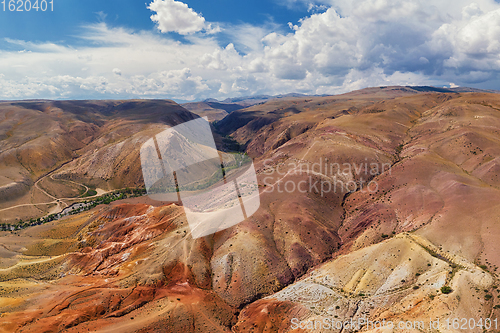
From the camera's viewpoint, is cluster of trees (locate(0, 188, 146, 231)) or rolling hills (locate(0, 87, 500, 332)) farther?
cluster of trees (locate(0, 188, 146, 231))

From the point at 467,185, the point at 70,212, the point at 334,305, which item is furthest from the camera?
the point at 70,212

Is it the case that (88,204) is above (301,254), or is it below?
above

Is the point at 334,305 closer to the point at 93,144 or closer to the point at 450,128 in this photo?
the point at 450,128

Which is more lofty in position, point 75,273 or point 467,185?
point 467,185

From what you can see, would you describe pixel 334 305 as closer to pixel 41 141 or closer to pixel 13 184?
pixel 13 184

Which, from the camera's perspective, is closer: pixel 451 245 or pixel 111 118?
pixel 451 245

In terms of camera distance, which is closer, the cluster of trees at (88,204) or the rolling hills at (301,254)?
the rolling hills at (301,254)

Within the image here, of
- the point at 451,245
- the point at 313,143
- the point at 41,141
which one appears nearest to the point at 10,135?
the point at 41,141

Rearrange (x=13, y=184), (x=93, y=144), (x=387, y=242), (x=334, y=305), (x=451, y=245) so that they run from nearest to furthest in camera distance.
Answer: (x=334, y=305)
(x=451, y=245)
(x=387, y=242)
(x=13, y=184)
(x=93, y=144)

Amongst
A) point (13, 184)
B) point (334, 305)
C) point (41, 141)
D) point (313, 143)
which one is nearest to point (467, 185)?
point (334, 305)

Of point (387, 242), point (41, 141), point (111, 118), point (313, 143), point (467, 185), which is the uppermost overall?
point (111, 118)

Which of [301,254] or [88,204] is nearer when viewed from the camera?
[301,254]
